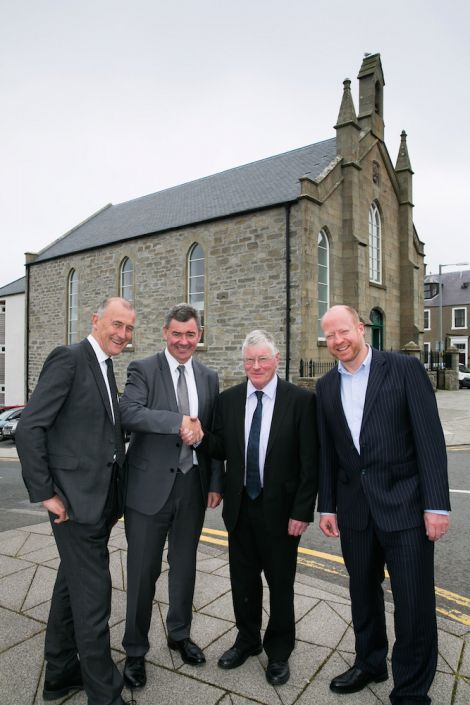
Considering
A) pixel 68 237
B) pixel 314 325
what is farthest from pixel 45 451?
pixel 68 237

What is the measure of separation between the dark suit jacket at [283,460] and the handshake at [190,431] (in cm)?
25

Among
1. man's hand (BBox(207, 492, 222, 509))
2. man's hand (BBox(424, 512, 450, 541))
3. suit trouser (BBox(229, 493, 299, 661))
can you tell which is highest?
man's hand (BBox(424, 512, 450, 541))

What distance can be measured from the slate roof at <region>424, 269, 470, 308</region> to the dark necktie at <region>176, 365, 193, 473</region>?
46407 mm

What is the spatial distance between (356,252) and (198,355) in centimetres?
754

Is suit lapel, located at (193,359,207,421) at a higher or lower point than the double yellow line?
higher

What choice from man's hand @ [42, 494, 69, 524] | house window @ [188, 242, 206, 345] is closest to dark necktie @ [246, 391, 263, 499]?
man's hand @ [42, 494, 69, 524]

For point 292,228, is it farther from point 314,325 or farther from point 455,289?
point 455,289

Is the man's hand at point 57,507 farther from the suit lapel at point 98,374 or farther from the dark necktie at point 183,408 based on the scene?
the dark necktie at point 183,408

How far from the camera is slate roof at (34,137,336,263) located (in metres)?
18.6

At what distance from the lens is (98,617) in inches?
102

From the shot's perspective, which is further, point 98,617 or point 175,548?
point 175,548

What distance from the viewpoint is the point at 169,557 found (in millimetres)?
3215

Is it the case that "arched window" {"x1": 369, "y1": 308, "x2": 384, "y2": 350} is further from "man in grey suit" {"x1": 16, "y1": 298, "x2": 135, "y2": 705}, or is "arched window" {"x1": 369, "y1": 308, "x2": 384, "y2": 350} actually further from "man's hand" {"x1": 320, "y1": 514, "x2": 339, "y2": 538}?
"man in grey suit" {"x1": 16, "y1": 298, "x2": 135, "y2": 705}

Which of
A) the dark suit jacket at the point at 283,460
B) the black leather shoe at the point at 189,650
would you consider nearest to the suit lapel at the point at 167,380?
the dark suit jacket at the point at 283,460
